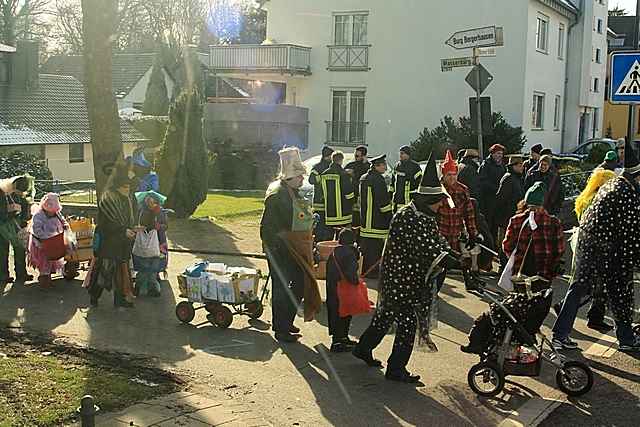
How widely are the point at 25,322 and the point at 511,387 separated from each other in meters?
5.25

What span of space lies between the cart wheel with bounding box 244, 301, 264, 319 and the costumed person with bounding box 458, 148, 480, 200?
15.7 feet

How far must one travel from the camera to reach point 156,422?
6.03 metres

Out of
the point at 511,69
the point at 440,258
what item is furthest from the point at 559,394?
the point at 511,69

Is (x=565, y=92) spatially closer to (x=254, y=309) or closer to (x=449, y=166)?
(x=449, y=166)

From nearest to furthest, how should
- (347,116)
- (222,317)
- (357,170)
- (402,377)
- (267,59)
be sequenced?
1. (402,377)
2. (222,317)
3. (357,170)
4. (267,59)
5. (347,116)

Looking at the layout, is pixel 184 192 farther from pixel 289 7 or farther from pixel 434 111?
pixel 289 7

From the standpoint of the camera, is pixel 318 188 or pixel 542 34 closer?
pixel 318 188

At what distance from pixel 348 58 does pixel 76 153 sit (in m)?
11.6

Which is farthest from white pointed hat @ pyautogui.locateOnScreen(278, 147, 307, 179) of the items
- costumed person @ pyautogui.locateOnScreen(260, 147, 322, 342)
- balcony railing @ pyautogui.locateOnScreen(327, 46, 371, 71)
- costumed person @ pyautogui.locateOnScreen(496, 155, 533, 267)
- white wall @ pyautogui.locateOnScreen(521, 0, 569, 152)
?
balcony railing @ pyautogui.locateOnScreen(327, 46, 371, 71)

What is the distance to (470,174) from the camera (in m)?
13.2

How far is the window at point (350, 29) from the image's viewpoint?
110 ft

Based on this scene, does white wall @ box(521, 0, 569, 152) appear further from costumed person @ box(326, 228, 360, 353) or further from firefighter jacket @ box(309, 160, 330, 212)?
costumed person @ box(326, 228, 360, 353)

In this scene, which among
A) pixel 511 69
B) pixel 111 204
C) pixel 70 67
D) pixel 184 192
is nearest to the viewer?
pixel 111 204

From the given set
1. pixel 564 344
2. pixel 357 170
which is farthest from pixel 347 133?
pixel 564 344
